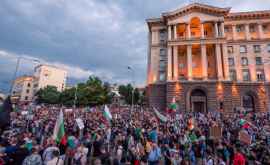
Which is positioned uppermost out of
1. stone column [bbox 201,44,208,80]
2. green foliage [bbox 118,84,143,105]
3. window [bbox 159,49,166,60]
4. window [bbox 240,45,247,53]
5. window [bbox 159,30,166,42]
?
window [bbox 159,30,166,42]

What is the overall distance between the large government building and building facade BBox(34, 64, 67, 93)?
63021 mm

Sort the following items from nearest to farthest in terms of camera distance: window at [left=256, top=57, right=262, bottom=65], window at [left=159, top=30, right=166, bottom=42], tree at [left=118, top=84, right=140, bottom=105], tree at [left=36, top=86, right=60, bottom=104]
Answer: window at [left=256, top=57, right=262, bottom=65] → window at [left=159, top=30, right=166, bottom=42] → tree at [left=36, top=86, right=60, bottom=104] → tree at [left=118, top=84, right=140, bottom=105]

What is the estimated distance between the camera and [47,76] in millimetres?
86875

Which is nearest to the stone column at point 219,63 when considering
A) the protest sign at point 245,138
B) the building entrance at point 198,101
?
the building entrance at point 198,101

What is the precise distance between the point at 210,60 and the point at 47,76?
79541 millimetres

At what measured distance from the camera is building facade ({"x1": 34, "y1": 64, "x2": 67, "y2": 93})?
8406cm

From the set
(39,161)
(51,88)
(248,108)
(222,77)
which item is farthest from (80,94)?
(39,161)

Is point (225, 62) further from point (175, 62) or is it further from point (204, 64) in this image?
point (175, 62)

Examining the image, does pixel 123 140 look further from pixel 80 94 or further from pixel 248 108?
pixel 80 94

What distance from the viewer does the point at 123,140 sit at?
390 inches

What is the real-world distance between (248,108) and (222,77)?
26.7 feet

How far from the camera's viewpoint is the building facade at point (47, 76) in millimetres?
84062

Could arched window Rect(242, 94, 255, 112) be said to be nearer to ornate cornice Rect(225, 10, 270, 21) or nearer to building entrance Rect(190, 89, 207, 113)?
building entrance Rect(190, 89, 207, 113)

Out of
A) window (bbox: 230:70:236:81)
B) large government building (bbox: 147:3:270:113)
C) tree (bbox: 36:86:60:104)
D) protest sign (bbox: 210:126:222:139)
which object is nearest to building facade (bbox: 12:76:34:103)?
tree (bbox: 36:86:60:104)
